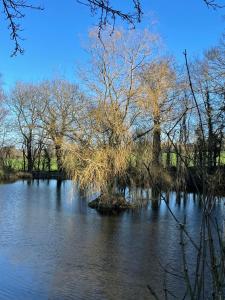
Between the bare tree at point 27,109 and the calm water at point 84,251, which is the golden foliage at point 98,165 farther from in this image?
the bare tree at point 27,109

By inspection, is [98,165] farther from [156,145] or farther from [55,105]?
[55,105]

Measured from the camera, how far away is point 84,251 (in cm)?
1148

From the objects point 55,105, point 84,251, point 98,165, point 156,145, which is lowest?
point 84,251

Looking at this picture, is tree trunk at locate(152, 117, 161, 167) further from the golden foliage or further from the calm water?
the calm water

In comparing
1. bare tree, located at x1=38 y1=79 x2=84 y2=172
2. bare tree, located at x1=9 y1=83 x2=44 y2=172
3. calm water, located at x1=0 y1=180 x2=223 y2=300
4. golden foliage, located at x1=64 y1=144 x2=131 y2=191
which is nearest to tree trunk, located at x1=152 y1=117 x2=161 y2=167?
golden foliage, located at x1=64 y1=144 x2=131 y2=191

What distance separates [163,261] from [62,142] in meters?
12.8

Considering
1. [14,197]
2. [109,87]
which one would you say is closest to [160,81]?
[109,87]

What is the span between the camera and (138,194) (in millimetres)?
20625

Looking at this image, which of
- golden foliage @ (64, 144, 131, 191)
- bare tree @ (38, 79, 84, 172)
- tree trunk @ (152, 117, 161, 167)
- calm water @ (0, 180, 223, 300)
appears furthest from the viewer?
bare tree @ (38, 79, 84, 172)

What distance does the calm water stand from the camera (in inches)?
338

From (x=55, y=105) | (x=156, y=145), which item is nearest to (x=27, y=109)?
(x=55, y=105)

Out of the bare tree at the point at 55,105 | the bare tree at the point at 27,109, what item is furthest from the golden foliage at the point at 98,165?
the bare tree at the point at 27,109

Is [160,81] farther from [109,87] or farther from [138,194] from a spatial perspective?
[138,194]

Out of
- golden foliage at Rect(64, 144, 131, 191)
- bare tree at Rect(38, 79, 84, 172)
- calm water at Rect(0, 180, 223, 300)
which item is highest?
bare tree at Rect(38, 79, 84, 172)
